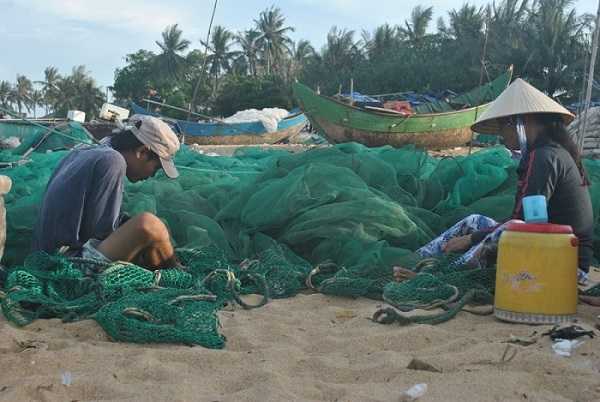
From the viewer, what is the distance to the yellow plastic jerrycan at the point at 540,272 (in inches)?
109

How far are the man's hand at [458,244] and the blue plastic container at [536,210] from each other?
94 centimetres

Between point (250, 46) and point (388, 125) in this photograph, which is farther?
point (250, 46)

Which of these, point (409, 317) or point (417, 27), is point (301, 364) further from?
point (417, 27)

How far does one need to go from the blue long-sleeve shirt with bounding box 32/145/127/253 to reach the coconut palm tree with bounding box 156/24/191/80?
166 ft

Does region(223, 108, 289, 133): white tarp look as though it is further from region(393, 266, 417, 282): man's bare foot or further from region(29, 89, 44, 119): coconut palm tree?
region(29, 89, 44, 119): coconut palm tree

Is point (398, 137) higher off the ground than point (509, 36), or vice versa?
point (509, 36)

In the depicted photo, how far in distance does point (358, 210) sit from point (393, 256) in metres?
0.46

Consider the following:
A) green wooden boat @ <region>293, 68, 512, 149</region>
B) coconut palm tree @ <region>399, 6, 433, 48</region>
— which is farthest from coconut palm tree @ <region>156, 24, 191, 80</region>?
green wooden boat @ <region>293, 68, 512, 149</region>

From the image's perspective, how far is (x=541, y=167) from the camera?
336cm

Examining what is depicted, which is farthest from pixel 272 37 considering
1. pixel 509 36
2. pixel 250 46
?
pixel 509 36

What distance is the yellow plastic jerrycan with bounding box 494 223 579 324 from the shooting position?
2775mm

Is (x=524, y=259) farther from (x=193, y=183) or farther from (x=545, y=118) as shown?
(x=193, y=183)

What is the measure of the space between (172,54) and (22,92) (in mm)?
23801

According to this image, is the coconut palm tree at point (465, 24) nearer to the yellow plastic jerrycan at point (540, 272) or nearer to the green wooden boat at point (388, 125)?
the green wooden boat at point (388, 125)
